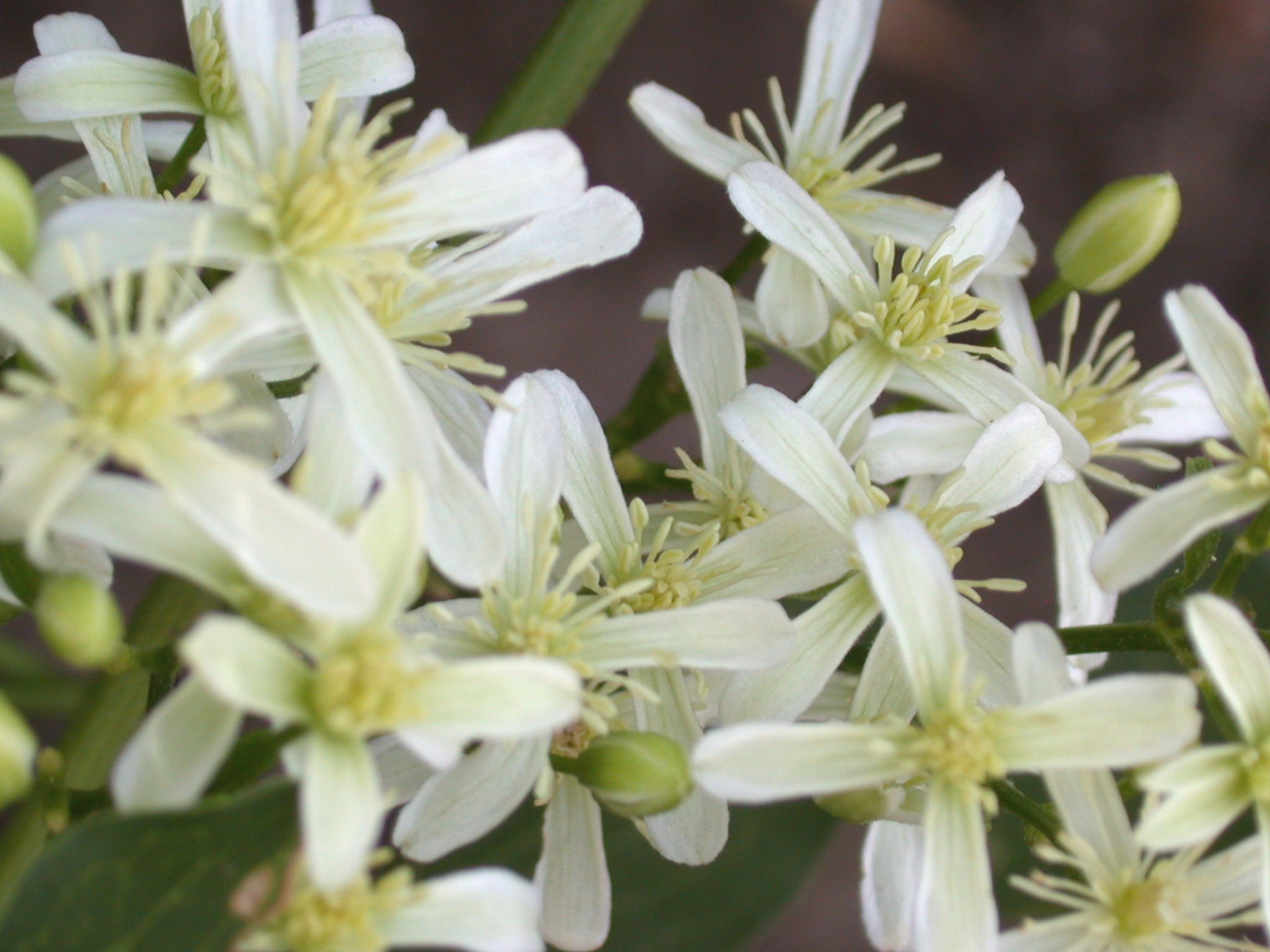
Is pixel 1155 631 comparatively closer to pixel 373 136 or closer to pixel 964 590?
pixel 964 590

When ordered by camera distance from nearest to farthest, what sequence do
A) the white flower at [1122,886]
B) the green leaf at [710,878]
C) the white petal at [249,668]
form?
the white petal at [249,668] → the white flower at [1122,886] → the green leaf at [710,878]

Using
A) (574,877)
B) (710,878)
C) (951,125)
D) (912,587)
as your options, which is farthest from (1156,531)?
(951,125)

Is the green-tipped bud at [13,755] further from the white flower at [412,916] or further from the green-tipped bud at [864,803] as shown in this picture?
the green-tipped bud at [864,803]

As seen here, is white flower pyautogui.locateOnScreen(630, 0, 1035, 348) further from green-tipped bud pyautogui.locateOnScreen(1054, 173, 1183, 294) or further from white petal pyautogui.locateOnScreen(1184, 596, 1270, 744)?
white petal pyautogui.locateOnScreen(1184, 596, 1270, 744)

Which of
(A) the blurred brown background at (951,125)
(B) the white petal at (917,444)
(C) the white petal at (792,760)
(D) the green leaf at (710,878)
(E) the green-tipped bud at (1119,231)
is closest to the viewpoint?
(C) the white petal at (792,760)

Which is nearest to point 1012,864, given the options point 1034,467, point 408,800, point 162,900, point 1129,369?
point 1129,369

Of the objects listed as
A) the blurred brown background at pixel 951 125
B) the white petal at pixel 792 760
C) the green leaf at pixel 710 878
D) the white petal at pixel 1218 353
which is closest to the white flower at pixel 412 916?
the white petal at pixel 792 760

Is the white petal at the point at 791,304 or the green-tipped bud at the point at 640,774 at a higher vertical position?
the white petal at the point at 791,304

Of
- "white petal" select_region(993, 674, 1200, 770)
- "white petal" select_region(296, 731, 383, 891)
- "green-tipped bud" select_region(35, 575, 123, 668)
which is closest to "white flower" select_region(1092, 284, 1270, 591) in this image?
"white petal" select_region(993, 674, 1200, 770)
